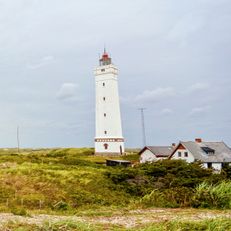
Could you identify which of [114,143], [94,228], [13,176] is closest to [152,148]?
[114,143]

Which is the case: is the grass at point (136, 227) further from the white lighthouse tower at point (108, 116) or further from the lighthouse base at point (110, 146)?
the white lighthouse tower at point (108, 116)

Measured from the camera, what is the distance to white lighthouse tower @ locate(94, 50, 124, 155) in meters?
53.9

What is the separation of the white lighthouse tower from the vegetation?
2455cm

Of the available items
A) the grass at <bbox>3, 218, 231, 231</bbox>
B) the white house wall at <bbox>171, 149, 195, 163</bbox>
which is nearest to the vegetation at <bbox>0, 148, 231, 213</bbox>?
the grass at <bbox>3, 218, 231, 231</bbox>

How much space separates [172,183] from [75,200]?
6994 millimetres

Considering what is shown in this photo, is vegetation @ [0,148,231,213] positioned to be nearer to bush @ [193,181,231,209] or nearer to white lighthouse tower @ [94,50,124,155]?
bush @ [193,181,231,209]

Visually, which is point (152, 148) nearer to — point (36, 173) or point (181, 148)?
point (181, 148)

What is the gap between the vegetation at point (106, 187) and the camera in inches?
771

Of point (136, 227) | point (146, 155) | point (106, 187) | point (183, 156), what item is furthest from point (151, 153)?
point (136, 227)

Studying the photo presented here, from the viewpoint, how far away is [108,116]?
54062mm

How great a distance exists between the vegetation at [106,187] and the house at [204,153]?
16.1 meters

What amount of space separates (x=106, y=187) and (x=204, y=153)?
2381 centimetres

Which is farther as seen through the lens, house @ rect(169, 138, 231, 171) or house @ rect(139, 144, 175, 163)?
house @ rect(139, 144, 175, 163)

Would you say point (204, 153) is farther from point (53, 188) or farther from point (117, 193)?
point (53, 188)
